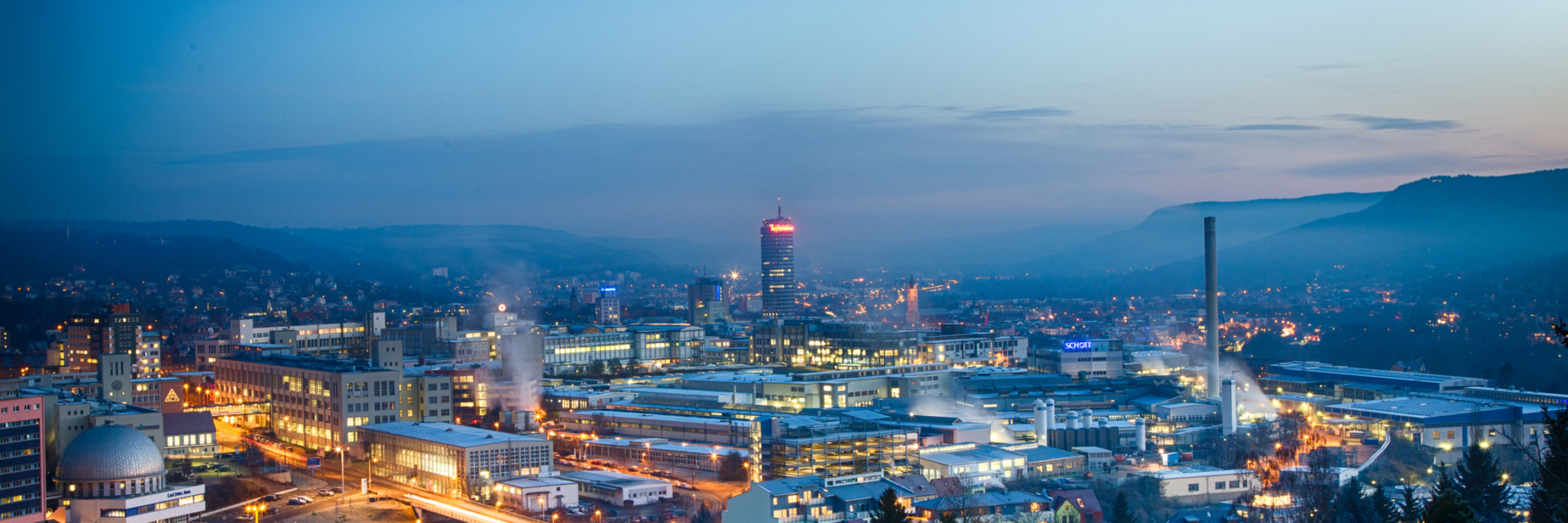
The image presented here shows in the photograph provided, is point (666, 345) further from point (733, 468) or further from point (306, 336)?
point (733, 468)

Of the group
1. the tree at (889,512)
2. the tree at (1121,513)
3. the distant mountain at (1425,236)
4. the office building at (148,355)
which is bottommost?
the tree at (1121,513)

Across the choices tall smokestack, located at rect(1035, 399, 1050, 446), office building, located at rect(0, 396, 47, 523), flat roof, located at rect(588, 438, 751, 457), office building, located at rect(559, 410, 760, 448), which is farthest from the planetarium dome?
tall smokestack, located at rect(1035, 399, 1050, 446)

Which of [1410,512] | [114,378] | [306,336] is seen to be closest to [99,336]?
[306,336]

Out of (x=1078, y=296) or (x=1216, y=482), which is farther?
(x=1078, y=296)

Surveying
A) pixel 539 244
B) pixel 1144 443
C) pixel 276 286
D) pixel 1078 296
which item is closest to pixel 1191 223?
pixel 1078 296

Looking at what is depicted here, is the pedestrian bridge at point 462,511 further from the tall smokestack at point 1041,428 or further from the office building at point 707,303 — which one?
the office building at point 707,303

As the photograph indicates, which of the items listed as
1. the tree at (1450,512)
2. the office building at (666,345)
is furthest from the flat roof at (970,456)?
the office building at (666,345)

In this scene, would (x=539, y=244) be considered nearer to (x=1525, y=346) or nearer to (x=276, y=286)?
(x=276, y=286)
